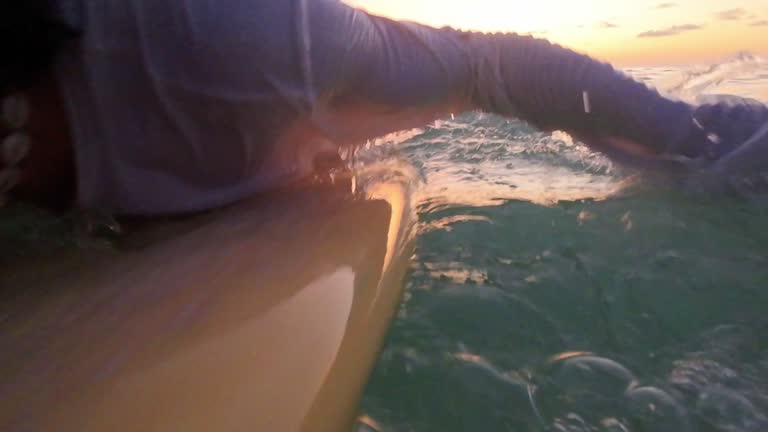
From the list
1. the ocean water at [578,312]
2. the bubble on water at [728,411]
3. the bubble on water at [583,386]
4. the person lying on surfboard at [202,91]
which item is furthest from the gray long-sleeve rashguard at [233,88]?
the bubble on water at [728,411]

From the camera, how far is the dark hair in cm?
57

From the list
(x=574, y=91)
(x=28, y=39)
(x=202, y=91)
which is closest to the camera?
(x=28, y=39)

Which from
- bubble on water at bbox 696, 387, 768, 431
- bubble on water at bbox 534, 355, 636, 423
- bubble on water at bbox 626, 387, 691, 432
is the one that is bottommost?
bubble on water at bbox 534, 355, 636, 423

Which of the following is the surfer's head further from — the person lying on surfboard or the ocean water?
the ocean water

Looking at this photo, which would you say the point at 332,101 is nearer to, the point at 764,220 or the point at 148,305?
the point at 148,305

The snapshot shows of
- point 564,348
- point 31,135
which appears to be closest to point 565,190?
point 564,348

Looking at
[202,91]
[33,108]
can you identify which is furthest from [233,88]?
[33,108]

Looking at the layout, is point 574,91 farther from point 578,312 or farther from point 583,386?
point 583,386

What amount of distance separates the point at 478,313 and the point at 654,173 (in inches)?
24.4

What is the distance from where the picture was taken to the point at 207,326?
0.62m

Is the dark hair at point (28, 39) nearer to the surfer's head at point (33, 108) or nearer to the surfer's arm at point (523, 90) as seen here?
the surfer's head at point (33, 108)

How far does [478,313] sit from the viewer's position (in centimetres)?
81

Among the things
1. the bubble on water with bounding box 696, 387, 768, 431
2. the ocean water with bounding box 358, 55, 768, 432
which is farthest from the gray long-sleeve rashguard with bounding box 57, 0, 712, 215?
the bubble on water with bounding box 696, 387, 768, 431

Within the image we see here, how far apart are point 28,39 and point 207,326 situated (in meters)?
0.34
